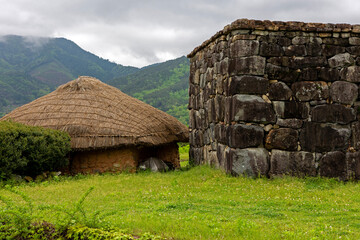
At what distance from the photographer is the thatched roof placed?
12094 millimetres

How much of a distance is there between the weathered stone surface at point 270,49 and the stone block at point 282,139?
5.68 ft

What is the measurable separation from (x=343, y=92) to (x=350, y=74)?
467 millimetres

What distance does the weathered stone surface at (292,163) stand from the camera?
31.3 feet

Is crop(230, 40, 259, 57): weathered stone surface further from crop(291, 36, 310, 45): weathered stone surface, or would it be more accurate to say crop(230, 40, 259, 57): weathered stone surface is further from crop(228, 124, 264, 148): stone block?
crop(228, 124, 264, 148): stone block

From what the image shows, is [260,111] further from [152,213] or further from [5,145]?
[5,145]

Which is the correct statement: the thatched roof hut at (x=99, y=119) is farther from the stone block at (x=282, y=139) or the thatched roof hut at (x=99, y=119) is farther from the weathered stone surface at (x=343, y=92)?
the weathered stone surface at (x=343, y=92)

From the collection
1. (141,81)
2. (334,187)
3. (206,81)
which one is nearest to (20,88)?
(141,81)

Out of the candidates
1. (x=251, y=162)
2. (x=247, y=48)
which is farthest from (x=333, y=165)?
(x=247, y=48)

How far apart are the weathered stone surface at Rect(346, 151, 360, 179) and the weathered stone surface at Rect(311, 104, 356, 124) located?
776 millimetres

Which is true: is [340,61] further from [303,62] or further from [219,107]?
[219,107]

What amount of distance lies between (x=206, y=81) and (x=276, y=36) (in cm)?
292

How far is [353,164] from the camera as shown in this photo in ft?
32.1

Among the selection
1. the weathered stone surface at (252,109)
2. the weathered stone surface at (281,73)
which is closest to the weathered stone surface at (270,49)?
the weathered stone surface at (281,73)

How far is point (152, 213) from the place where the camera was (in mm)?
6305
